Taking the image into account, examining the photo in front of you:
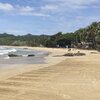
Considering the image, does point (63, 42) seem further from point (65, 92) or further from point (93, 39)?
point (65, 92)

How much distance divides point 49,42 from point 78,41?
23.9 metres

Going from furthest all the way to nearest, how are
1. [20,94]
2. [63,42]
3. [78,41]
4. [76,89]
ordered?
1. [63,42]
2. [78,41]
3. [76,89]
4. [20,94]

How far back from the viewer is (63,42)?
132 m

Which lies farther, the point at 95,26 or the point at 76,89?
the point at 95,26

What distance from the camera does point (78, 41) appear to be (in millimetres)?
123438

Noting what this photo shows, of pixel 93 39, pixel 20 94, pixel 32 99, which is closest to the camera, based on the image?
pixel 32 99

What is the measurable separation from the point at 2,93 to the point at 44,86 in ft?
8.19

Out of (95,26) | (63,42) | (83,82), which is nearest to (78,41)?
(63,42)

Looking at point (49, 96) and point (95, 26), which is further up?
point (95, 26)

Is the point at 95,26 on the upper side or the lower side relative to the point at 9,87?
upper

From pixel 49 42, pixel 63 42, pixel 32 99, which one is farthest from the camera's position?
pixel 49 42

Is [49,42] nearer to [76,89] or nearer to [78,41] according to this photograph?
[78,41]

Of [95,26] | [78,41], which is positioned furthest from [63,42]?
[95,26]

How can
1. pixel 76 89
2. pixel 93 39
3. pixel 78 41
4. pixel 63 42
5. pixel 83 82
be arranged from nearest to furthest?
pixel 76 89 → pixel 83 82 → pixel 93 39 → pixel 78 41 → pixel 63 42
